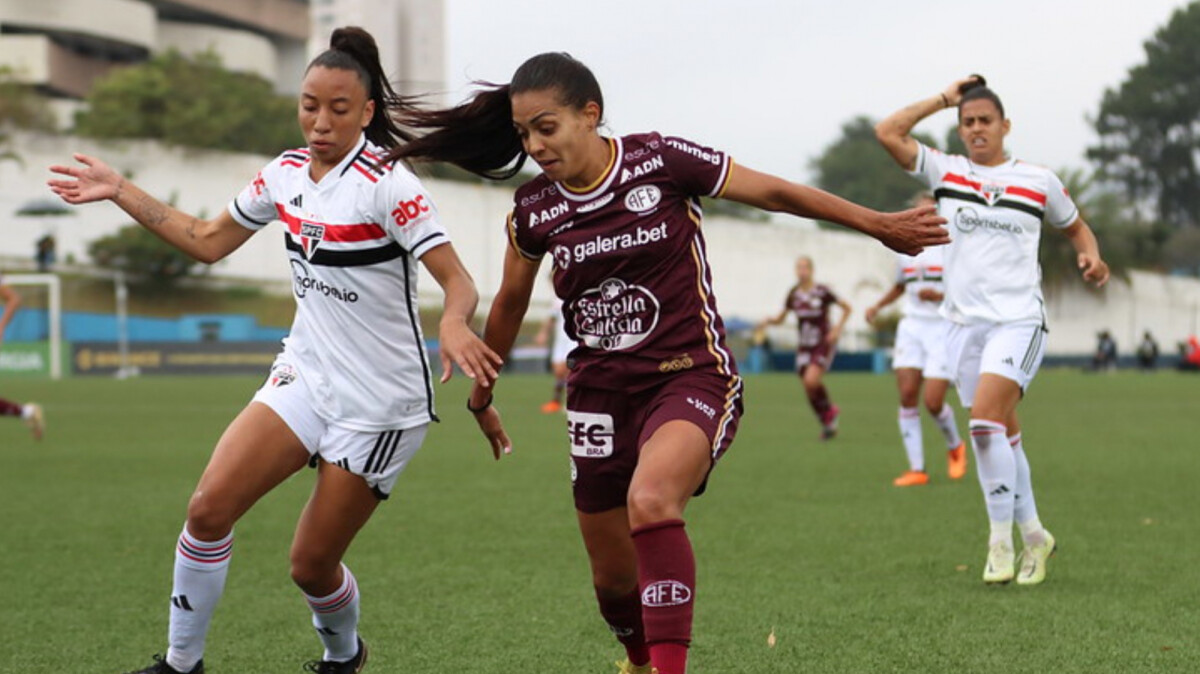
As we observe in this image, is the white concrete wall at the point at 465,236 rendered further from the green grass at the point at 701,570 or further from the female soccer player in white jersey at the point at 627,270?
the female soccer player in white jersey at the point at 627,270

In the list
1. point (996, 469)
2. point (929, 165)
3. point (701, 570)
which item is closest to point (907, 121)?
point (929, 165)

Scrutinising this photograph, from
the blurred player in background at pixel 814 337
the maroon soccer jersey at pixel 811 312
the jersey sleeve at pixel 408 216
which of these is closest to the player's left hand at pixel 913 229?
the jersey sleeve at pixel 408 216

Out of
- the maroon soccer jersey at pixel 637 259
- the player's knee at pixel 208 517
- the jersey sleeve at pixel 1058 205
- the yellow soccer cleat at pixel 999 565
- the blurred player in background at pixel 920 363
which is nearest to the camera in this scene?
the maroon soccer jersey at pixel 637 259

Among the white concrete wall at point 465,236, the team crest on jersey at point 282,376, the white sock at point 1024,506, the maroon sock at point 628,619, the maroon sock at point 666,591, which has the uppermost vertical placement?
the team crest on jersey at point 282,376

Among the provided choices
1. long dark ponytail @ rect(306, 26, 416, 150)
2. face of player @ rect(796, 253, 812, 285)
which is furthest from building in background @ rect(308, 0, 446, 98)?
long dark ponytail @ rect(306, 26, 416, 150)

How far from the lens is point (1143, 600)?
743 centimetres

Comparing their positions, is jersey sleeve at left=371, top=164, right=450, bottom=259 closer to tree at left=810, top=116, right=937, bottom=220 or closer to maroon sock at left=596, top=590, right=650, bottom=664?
maroon sock at left=596, top=590, right=650, bottom=664

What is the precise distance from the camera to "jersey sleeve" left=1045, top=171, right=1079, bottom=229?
8570 mm

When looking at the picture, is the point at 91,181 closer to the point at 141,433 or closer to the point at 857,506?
the point at 857,506

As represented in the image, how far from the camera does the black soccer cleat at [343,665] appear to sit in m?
5.99

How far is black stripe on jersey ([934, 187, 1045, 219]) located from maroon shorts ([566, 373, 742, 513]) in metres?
3.68

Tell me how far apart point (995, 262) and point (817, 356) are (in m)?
9.97

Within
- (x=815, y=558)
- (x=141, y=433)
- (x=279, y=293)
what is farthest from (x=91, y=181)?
Result: (x=279, y=293)

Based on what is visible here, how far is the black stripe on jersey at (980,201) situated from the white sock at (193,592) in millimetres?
4742
